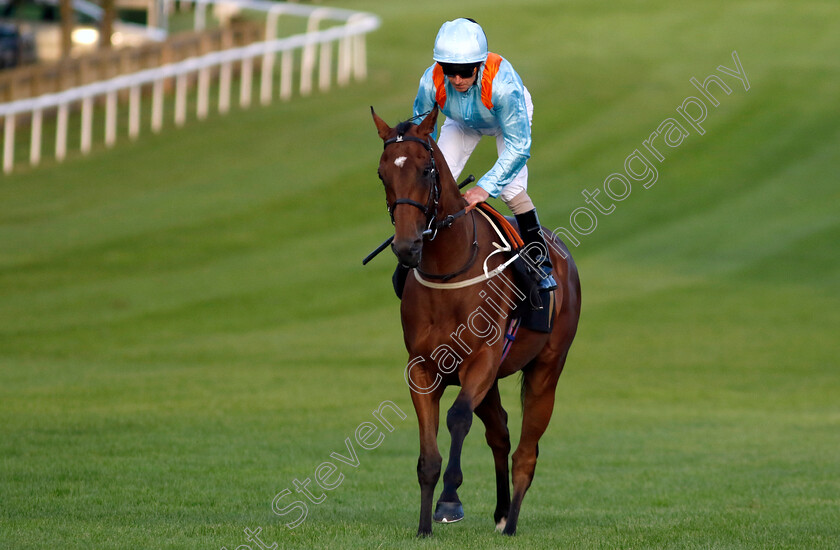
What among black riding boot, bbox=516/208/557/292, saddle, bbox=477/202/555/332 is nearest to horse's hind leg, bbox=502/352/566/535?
saddle, bbox=477/202/555/332

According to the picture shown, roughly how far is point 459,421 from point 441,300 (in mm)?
723

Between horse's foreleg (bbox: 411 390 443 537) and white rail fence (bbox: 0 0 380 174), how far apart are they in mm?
18906

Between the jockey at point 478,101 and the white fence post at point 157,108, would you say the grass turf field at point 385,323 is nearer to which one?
the white fence post at point 157,108

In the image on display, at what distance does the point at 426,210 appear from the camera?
254 inches

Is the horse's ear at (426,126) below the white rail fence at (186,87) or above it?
above

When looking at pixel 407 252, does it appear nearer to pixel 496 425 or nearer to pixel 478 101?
pixel 478 101

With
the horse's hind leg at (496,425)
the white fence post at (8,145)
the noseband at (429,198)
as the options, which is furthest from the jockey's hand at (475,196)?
the white fence post at (8,145)

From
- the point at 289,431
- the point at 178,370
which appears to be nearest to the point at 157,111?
the point at 178,370

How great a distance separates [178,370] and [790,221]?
13.5 metres

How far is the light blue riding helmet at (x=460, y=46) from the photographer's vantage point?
6.91 m

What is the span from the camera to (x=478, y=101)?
7.23m

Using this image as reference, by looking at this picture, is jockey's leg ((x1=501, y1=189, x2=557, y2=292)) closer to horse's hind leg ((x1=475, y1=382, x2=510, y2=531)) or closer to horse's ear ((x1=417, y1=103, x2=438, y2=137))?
horse's hind leg ((x1=475, y1=382, x2=510, y2=531))

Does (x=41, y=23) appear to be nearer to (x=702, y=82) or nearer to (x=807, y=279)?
(x=702, y=82)

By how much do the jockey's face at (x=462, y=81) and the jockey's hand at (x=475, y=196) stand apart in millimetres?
624
